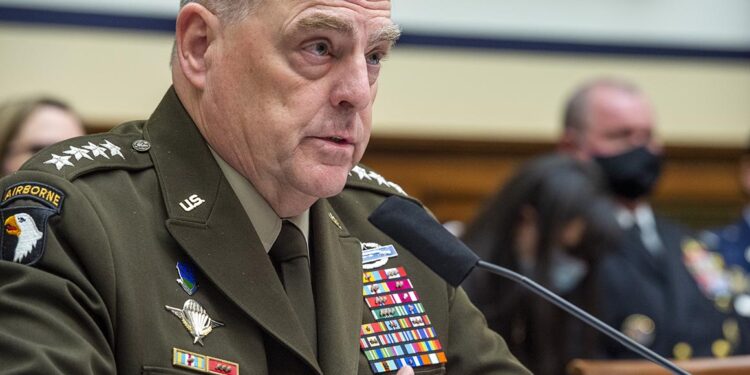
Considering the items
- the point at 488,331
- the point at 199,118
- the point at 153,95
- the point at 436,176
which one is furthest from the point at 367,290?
the point at 436,176

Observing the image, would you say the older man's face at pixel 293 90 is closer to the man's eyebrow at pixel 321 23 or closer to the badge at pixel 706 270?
the man's eyebrow at pixel 321 23

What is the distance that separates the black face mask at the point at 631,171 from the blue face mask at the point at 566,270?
20.0 inches

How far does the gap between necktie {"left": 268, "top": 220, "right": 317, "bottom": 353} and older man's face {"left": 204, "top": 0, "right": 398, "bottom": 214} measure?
0.25 feet

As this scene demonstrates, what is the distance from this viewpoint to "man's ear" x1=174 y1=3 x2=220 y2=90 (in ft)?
6.35

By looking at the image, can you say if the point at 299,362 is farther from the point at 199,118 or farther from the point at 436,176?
the point at 436,176

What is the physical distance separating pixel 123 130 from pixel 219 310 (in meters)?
0.36

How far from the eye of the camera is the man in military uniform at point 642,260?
3.83 m

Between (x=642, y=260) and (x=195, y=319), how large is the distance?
96.3 inches

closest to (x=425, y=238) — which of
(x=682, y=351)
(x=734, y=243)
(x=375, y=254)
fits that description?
(x=375, y=254)

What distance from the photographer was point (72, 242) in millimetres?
1682

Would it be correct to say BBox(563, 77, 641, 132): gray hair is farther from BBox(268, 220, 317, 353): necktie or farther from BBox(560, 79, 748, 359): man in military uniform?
BBox(268, 220, 317, 353): necktie

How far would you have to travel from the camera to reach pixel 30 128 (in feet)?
11.5

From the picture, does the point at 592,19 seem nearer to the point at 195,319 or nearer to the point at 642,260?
the point at 642,260

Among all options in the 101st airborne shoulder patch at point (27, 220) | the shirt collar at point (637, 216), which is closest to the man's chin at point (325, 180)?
the 101st airborne shoulder patch at point (27, 220)
